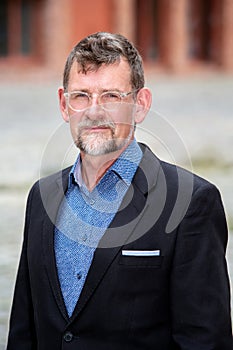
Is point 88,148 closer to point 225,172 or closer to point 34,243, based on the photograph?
point 34,243

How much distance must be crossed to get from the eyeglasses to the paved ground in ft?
0.24

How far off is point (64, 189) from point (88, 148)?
0.19m

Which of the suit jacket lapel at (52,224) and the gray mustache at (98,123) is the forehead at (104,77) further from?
the suit jacket lapel at (52,224)

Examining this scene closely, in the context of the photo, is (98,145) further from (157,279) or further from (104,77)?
(157,279)

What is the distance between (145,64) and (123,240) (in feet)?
62.1

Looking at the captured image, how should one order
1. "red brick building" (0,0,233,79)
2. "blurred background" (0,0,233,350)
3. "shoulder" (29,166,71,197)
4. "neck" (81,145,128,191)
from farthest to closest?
1. "red brick building" (0,0,233,79)
2. "blurred background" (0,0,233,350)
3. "shoulder" (29,166,71,197)
4. "neck" (81,145,128,191)

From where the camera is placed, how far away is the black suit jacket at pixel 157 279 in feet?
7.54

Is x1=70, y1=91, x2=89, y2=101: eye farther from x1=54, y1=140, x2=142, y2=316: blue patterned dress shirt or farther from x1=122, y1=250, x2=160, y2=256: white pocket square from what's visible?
x1=122, y1=250, x2=160, y2=256: white pocket square

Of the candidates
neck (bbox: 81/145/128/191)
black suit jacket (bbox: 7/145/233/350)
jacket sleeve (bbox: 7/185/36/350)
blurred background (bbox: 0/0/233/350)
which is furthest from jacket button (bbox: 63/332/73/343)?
blurred background (bbox: 0/0/233/350)

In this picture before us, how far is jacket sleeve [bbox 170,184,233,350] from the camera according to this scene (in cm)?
229

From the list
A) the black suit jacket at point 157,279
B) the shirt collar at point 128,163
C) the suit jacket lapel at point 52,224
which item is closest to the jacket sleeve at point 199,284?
the black suit jacket at point 157,279

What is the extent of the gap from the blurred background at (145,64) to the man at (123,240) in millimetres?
6997

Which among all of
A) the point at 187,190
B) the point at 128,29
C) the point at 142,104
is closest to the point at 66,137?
the point at 142,104

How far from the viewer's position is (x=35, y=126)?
13812 millimetres
